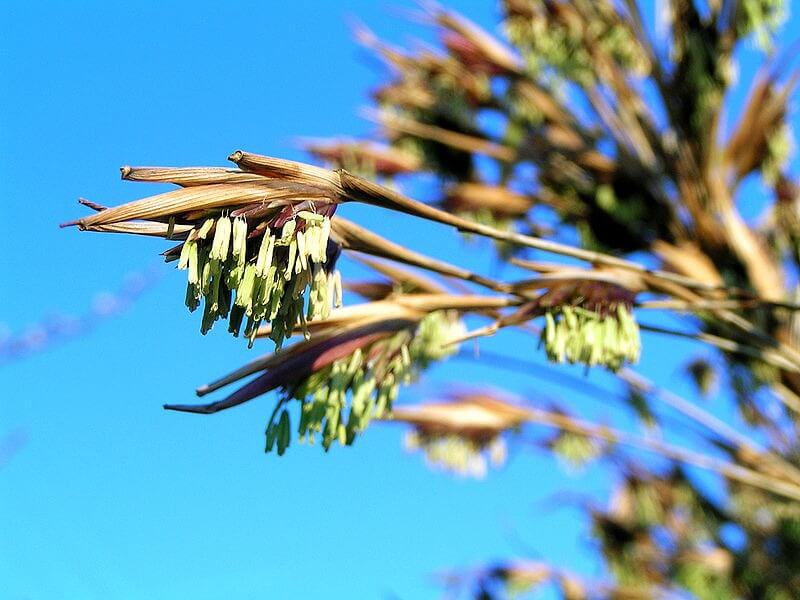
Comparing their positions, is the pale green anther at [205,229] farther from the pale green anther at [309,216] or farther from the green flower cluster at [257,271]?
the pale green anther at [309,216]

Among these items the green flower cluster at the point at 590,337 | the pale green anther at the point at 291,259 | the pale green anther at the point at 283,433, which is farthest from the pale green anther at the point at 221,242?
the green flower cluster at the point at 590,337

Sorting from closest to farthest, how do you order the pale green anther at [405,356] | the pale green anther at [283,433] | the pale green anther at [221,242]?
the pale green anther at [221,242]
the pale green anther at [283,433]
the pale green anther at [405,356]

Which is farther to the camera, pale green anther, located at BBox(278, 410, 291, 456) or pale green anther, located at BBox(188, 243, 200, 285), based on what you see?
pale green anther, located at BBox(278, 410, 291, 456)

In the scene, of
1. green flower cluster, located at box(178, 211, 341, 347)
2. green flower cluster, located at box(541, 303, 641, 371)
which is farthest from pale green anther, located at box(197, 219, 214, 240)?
green flower cluster, located at box(541, 303, 641, 371)

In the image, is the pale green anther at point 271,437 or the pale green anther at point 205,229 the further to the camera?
the pale green anther at point 271,437

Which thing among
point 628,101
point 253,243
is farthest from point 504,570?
point 253,243

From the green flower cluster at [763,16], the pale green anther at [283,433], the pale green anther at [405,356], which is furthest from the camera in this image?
the green flower cluster at [763,16]

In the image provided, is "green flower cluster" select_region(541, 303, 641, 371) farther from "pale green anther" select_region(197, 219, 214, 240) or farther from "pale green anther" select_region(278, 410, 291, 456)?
"pale green anther" select_region(197, 219, 214, 240)
